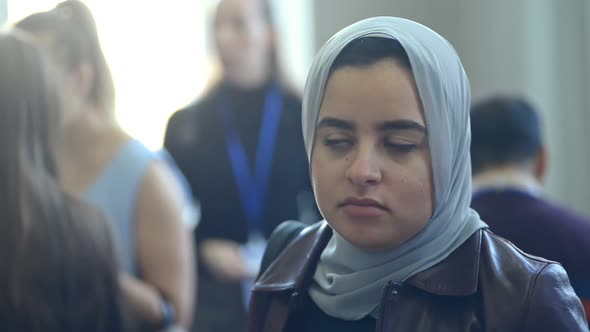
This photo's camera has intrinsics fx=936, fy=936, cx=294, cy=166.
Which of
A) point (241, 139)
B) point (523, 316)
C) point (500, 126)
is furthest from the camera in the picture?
point (241, 139)

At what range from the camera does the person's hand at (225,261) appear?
121 inches

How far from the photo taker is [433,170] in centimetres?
129

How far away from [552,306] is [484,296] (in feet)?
0.29

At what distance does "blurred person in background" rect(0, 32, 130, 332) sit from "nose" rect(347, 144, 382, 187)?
74cm

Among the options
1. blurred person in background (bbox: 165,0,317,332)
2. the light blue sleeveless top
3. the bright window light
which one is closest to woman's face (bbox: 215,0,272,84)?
blurred person in background (bbox: 165,0,317,332)

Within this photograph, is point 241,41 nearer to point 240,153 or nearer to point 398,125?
point 240,153

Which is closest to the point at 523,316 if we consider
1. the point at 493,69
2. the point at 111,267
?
the point at 111,267

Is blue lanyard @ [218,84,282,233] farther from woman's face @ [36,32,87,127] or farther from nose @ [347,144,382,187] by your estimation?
nose @ [347,144,382,187]

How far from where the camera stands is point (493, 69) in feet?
15.4

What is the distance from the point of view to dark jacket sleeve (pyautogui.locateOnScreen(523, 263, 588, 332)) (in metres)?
1.21

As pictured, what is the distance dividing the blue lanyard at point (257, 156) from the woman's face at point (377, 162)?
1.96 m

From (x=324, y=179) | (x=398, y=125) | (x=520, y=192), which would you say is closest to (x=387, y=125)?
(x=398, y=125)

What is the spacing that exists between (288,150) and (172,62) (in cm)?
126

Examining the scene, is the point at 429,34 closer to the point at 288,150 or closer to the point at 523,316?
the point at 523,316
